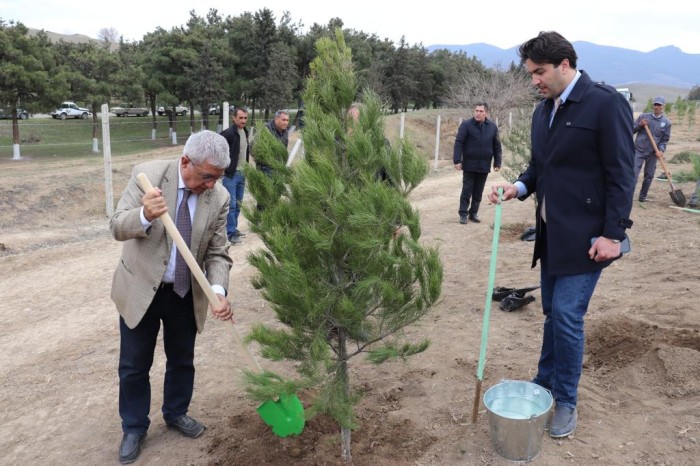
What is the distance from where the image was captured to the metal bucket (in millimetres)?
2506

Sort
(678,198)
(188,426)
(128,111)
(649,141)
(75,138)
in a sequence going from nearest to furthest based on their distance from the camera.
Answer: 1. (188,426)
2. (678,198)
3. (649,141)
4. (75,138)
5. (128,111)

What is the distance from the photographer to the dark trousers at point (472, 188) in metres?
8.22

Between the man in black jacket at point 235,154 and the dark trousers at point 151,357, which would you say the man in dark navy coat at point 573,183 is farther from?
the man in black jacket at point 235,154

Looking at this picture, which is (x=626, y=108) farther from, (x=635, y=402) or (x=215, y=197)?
(x=215, y=197)

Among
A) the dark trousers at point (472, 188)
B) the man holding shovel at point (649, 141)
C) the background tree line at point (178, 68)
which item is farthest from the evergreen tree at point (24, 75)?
the man holding shovel at point (649, 141)

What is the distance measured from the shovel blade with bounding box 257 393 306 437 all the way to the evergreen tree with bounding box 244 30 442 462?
12.3 inches

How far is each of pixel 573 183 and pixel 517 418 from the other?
1132 mm

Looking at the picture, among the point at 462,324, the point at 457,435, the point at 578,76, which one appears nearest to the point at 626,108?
the point at 578,76

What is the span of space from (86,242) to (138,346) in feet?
19.7

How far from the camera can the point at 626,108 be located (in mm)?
2404

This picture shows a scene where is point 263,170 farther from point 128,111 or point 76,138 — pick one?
point 128,111

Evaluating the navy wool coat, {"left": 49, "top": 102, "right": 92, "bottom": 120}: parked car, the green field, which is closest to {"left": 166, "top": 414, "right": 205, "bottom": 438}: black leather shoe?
the navy wool coat

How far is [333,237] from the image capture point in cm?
233

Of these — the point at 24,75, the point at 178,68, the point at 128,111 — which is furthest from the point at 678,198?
the point at 128,111
